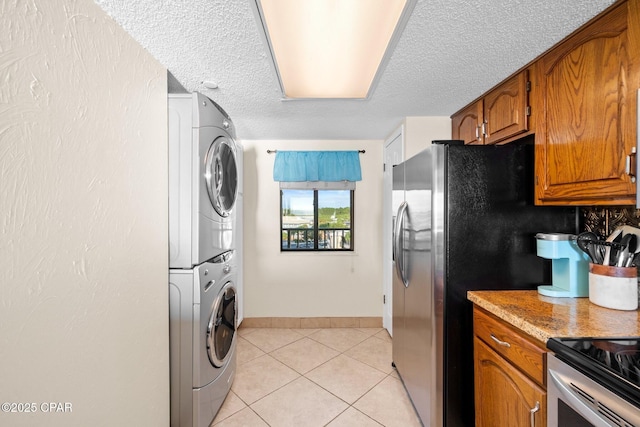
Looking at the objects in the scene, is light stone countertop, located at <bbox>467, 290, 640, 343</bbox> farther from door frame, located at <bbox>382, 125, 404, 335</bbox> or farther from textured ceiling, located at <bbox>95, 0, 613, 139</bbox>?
door frame, located at <bbox>382, 125, 404, 335</bbox>

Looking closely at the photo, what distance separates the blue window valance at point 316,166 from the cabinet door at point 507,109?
1413 millimetres

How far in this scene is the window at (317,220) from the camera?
3.19 meters

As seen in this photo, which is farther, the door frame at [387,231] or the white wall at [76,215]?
the door frame at [387,231]

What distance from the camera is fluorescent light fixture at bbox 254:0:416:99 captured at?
1227mm

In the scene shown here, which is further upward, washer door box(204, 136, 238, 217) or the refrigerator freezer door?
washer door box(204, 136, 238, 217)

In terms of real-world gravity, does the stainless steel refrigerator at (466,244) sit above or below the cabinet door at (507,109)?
below

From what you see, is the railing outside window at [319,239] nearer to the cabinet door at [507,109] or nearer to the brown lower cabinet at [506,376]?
the cabinet door at [507,109]

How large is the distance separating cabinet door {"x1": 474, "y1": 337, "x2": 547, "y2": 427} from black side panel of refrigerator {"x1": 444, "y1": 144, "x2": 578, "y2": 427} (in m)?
0.10

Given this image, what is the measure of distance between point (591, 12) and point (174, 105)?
2020 mm

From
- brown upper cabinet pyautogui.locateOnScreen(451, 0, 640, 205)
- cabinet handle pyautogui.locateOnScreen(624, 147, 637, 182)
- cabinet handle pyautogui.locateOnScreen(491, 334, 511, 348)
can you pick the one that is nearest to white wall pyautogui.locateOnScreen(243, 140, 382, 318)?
brown upper cabinet pyautogui.locateOnScreen(451, 0, 640, 205)

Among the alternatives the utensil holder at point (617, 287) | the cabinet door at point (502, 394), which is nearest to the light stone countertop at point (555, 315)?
the utensil holder at point (617, 287)

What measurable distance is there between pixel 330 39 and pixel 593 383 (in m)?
1.85

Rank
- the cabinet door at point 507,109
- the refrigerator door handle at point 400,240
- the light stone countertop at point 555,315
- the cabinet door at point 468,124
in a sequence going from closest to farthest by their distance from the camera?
1. the light stone countertop at point 555,315
2. the cabinet door at point 507,109
3. the refrigerator door handle at point 400,240
4. the cabinet door at point 468,124

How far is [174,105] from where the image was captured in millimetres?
1386
